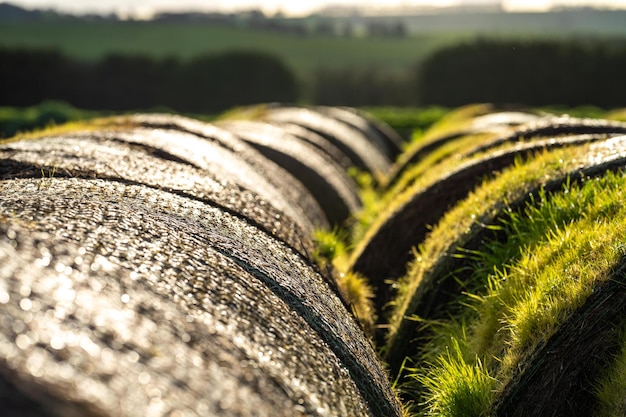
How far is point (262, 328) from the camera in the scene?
3086mm

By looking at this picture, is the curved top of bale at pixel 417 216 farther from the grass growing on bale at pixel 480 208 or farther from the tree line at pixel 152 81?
the tree line at pixel 152 81

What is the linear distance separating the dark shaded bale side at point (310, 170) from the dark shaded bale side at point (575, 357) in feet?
17.8

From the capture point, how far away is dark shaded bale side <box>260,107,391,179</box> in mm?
14258

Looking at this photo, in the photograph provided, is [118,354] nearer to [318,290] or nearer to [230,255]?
[230,255]

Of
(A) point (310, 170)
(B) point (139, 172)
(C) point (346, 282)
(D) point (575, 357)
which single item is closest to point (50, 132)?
(B) point (139, 172)

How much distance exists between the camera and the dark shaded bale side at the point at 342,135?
14258 millimetres

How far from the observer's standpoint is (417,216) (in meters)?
6.86

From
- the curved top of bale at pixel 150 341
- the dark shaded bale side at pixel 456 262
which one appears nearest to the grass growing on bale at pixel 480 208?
the dark shaded bale side at pixel 456 262

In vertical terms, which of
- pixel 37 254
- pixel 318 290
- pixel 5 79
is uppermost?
pixel 5 79

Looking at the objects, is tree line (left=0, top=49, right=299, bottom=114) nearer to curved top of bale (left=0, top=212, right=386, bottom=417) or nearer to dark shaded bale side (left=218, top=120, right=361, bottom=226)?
dark shaded bale side (left=218, top=120, right=361, bottom=226)

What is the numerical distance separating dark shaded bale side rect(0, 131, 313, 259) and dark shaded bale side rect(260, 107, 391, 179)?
8287 mm

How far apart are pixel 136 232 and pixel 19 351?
46.2 inches

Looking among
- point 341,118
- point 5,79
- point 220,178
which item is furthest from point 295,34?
point 220,178

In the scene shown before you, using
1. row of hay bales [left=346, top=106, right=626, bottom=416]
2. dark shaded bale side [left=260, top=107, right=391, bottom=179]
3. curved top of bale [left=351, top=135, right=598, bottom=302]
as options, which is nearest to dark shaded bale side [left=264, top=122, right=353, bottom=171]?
dark shaded bale side [left=260, top=107, right=391, bottom=179]
